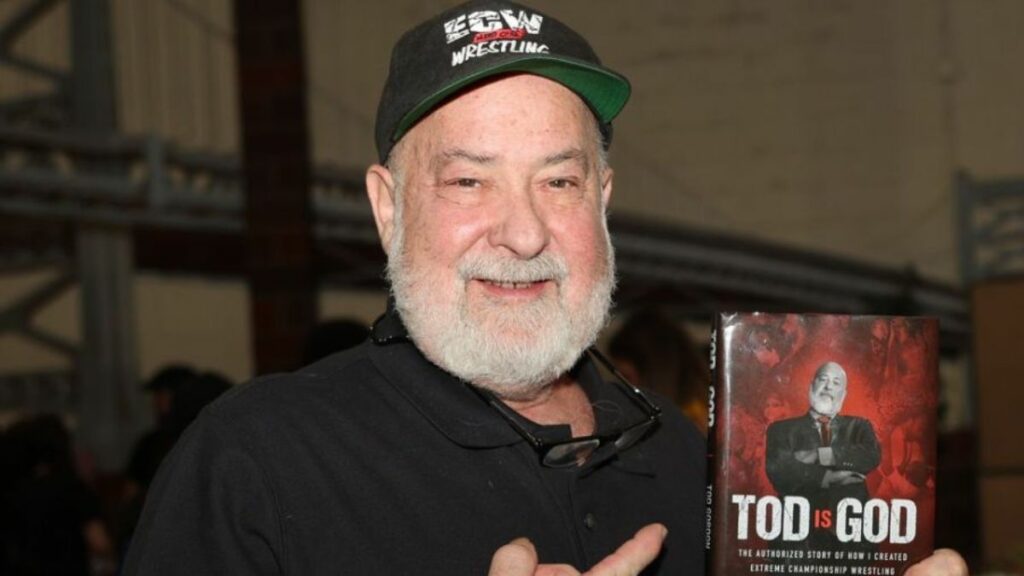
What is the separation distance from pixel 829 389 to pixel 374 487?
0.43m

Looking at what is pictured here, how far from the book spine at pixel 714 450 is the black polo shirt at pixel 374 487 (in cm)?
18

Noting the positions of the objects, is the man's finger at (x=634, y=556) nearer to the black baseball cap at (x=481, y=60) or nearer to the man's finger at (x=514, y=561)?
the man's finger at (x=514, y=561)

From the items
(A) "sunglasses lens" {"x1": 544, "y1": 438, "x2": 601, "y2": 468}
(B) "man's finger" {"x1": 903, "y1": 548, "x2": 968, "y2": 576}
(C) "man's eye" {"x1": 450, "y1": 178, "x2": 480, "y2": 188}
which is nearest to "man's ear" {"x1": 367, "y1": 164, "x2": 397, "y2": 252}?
(C) "man's eye" {"x1": 450, "y1": 178, "x2": 480, "y2": 188}

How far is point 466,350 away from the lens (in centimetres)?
152

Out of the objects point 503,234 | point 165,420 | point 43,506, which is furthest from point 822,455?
point 43,506

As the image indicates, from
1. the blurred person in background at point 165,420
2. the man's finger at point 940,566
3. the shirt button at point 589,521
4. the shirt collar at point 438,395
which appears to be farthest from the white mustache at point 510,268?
the blurred person in background at point 165,420

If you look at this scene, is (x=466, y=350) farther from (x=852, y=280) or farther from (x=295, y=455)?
(x=852, y=280)

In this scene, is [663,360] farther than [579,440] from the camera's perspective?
Yes

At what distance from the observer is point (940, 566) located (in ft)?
4.36

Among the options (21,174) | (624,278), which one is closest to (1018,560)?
(624,278)

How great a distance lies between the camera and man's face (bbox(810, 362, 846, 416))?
1371 mm

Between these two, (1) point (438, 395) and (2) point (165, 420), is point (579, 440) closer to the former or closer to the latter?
(1) point (438, 395)

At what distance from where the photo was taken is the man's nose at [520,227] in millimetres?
1473

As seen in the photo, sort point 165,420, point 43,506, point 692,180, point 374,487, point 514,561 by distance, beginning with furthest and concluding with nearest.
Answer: point 692,180, point 43,506, point 165,420, point 374,487, point 514,561
